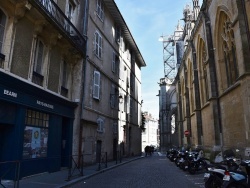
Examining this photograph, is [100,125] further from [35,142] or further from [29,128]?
[29,128]

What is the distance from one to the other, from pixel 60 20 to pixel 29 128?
210 inches

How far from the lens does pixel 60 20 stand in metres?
11.5

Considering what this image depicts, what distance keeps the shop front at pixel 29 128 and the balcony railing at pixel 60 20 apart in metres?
2.95

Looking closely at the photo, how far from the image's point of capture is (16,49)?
8859 millimetres

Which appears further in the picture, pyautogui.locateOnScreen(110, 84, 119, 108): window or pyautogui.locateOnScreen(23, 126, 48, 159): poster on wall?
pyautogui.locateOnScreen(110, 84, 119, 108): window

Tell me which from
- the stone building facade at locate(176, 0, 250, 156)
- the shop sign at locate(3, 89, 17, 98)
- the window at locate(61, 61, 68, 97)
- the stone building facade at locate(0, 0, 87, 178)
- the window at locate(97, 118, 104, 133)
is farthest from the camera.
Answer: the window at locate(97, 118, 104, 133)

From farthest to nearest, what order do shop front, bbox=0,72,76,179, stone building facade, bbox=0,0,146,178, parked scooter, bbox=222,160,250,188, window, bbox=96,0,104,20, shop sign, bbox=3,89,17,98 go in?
window, bbox=96,0,104,20 → stone building facade, bbox=0,0,146,178 → shop front, bbox=0,72,76,179 → shop sign, bbox=3,89,17,98 → parked scooter, bbox=222,160,250,188

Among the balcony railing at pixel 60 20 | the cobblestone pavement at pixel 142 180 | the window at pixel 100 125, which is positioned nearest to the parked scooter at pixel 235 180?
the cobblestone pavement at pixel 142 180

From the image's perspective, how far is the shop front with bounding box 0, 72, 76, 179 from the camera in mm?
8312

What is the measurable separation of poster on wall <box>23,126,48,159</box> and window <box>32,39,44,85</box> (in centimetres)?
209

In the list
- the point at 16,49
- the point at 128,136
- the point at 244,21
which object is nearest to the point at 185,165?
the point at 244,21

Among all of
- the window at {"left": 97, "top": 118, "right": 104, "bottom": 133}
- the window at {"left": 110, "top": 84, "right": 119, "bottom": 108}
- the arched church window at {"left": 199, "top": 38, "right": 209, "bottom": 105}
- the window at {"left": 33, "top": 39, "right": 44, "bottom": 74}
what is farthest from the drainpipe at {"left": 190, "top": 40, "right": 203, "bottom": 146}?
the window at {"left": 33, "top": 39, "right": 44, "bottom": 74}

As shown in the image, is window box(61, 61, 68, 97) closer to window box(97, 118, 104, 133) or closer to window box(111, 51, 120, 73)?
window box(97, 118, 104, 133)

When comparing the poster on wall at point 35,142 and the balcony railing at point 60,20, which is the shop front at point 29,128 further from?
the balcony railing at point 60,20
